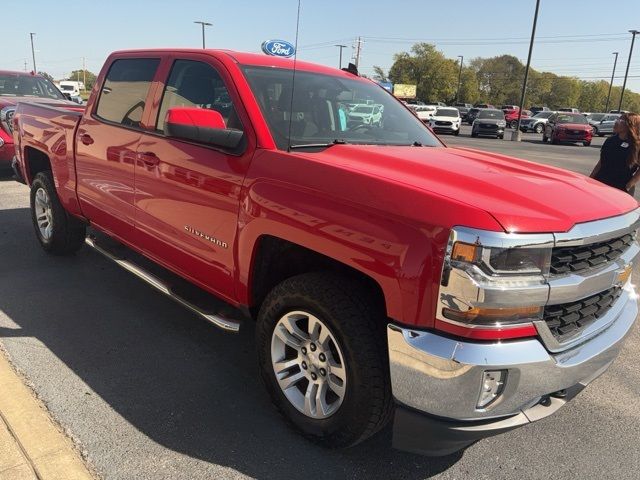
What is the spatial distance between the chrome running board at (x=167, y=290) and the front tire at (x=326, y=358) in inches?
9.0

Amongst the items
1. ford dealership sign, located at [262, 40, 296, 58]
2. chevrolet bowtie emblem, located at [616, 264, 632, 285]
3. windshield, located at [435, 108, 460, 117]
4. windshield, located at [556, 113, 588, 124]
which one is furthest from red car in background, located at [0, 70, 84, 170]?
windshield, located at [556, 113, 588, 124]

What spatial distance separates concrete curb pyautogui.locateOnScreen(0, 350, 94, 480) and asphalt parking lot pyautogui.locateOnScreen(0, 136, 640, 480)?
69 millimetres

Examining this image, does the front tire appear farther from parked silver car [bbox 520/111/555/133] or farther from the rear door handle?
parked silver car [bbox 520/111/555/133]

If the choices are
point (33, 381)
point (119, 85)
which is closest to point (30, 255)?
point (119, 85)

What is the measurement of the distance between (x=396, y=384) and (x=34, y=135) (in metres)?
4.57

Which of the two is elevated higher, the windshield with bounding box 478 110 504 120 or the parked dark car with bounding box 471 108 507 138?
the windshield with bounding box 478 110 504 120

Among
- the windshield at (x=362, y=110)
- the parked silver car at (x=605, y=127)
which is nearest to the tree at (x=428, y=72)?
the parked silver car at (x=605, y=127)

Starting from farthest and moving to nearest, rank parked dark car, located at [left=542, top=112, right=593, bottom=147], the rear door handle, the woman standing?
parked dark car, located at [left=542, top=112, right=593, bottom=147] → the woman standing → the rear door handle

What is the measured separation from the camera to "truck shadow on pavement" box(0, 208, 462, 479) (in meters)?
2.57

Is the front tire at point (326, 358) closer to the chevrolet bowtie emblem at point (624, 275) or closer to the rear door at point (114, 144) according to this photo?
the chevrolet bowtie emblem at point (624, 275)

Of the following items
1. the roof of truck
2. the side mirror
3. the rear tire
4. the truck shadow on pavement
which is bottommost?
the truck shadow on pavement

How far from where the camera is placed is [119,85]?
13.8ft

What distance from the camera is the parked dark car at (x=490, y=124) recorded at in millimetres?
31000

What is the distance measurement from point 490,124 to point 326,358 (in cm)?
3099
